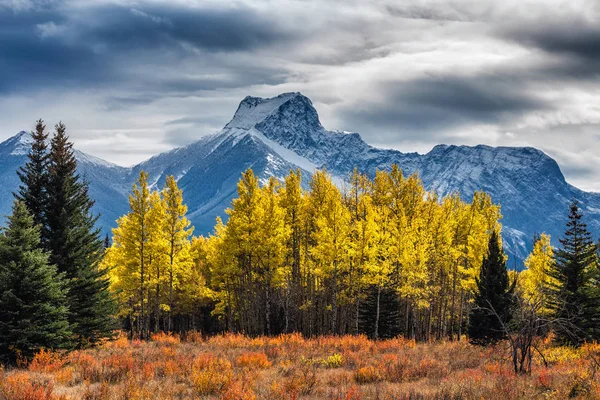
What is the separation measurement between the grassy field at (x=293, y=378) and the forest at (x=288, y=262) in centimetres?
89

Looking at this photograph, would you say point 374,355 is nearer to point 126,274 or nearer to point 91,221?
point 91,221

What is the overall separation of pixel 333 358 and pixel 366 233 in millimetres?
13036

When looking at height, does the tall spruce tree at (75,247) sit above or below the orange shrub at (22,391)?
above

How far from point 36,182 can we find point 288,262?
1807 cm

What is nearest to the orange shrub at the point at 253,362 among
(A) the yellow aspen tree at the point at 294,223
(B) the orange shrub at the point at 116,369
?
(B) the orange shrub at the point at 116,369

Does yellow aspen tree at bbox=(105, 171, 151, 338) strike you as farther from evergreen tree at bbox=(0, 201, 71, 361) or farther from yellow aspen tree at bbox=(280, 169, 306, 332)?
evergreen tree at bbox=(0, 201, 71, 361)

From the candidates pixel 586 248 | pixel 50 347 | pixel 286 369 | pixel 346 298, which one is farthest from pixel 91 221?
pixel 586 248

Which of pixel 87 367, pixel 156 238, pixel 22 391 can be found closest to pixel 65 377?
pixel 87 367

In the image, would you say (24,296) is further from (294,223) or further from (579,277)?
(579,277)

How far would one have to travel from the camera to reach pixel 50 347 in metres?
Answer: 16.4

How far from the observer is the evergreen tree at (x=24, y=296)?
1535cm

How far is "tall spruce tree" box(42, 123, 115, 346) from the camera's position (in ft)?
69.4

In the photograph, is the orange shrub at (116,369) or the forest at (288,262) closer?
the orange shrub at (116,369)

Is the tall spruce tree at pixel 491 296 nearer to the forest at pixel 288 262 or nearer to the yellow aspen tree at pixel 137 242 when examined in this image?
the forest at pixel 288 262
